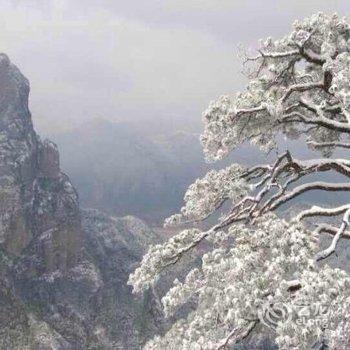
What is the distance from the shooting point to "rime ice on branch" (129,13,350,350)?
12.9 metres

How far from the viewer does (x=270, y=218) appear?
51.3 ft

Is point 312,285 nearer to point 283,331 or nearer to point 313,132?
point 283,331

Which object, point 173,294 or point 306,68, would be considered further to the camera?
point 306,68

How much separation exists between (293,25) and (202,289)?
31.6 ft

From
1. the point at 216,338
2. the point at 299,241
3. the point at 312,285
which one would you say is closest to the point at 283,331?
the point at 312,285

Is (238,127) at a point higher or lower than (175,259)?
higher

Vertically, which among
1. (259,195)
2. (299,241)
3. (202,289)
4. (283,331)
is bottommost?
(283,331)

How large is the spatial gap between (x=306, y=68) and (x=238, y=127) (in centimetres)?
342

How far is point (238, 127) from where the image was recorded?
20016 mm

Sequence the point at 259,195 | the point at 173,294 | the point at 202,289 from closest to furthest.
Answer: the point at 202,289 < the point at 173,294 < the point at 259,195

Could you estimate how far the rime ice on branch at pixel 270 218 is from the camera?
12.9 m

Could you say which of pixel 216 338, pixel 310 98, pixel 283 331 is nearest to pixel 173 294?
pixel 216 338

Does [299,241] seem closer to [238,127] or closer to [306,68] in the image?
[238,127]

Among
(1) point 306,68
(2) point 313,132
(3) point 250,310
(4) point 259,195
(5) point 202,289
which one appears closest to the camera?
(3) point 250,310
